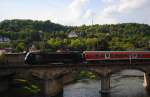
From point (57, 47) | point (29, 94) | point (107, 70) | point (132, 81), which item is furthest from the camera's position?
point (57, 47)

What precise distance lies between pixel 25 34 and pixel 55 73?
107 m

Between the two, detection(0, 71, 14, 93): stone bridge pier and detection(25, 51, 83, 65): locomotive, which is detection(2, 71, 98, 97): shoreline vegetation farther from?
detection(25, 51, 83, 65): locomotive

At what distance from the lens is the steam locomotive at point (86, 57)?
64562 mm

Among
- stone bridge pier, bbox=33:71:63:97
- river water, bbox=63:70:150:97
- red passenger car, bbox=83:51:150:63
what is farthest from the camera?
red passenger car, bbox=83:51:150:63

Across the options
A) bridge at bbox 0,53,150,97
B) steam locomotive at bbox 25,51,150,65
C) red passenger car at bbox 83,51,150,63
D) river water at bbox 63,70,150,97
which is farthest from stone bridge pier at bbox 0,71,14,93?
red passenger car at bbox 83,51,150,63

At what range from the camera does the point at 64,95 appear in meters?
64.8

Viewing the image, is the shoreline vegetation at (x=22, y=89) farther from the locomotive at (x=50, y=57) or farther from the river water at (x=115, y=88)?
the river water at (x=115, y=88)

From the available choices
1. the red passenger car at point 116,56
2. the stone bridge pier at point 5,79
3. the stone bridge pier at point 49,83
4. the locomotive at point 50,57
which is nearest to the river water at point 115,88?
the stone bridge pier at point 49,83

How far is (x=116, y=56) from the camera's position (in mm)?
69500

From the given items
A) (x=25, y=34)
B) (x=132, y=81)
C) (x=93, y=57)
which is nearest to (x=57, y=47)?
(x=25, y=34)

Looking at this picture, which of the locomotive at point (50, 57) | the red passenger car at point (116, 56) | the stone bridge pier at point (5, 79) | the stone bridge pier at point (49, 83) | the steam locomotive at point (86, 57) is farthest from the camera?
the red passenger car at point (116, 56)

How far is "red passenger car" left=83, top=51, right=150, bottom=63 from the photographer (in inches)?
2682

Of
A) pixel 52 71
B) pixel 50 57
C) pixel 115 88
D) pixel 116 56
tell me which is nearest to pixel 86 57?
pixel 116 56

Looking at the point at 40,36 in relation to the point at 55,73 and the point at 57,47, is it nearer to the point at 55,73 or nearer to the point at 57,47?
the point at 57,47
